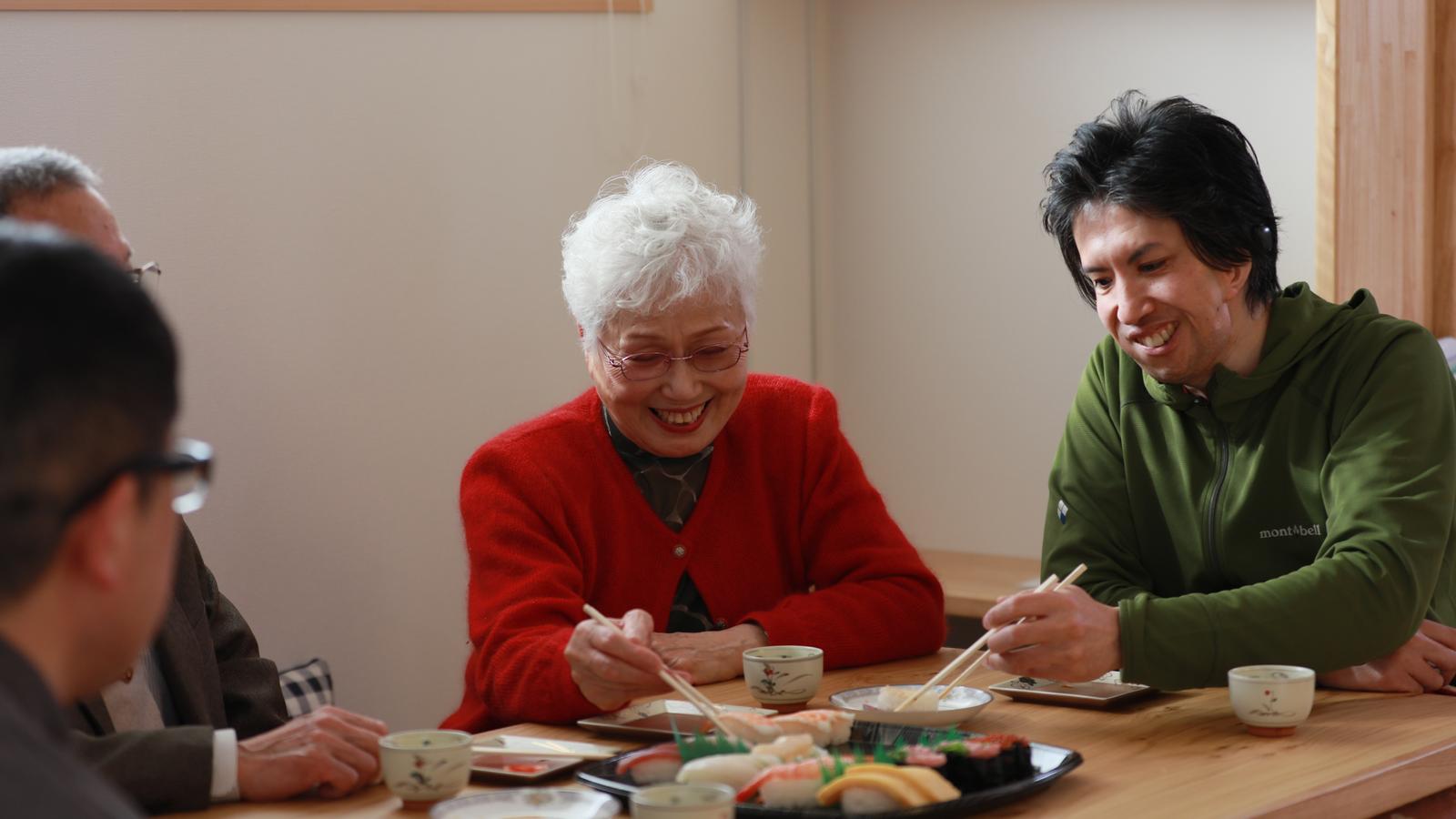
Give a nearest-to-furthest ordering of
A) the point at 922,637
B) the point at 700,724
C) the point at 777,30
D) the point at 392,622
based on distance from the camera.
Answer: the point at 700,724
the point at 922,637
the point at 392,622
the point at 777,30

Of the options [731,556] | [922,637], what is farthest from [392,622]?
[922,637]

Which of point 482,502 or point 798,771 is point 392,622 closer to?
point 482,502

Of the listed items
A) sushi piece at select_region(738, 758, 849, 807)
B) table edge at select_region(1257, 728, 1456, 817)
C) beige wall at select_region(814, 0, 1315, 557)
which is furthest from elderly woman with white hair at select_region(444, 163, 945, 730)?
beige wall at select_region(814, 0, 1315, 557)

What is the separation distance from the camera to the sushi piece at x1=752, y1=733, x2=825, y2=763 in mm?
1431

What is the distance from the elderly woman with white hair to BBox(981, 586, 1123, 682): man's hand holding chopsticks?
1.22ft

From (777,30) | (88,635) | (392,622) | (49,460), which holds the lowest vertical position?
(392,622)

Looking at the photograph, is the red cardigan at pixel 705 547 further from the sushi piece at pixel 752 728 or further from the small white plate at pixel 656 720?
the sushi piece at pixel 752 728

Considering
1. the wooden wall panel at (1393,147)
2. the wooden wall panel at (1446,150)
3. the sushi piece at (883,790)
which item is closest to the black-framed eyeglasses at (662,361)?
the sushi piece at (883,790)

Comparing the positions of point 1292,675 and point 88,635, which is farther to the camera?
point 1292,675

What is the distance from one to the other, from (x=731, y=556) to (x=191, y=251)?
4.47 feet

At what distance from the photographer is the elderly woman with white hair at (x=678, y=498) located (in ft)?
6.72

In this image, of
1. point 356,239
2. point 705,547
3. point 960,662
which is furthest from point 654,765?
point 356,239

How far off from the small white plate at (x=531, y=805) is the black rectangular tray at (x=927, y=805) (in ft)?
0.14

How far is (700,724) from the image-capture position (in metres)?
1.68
